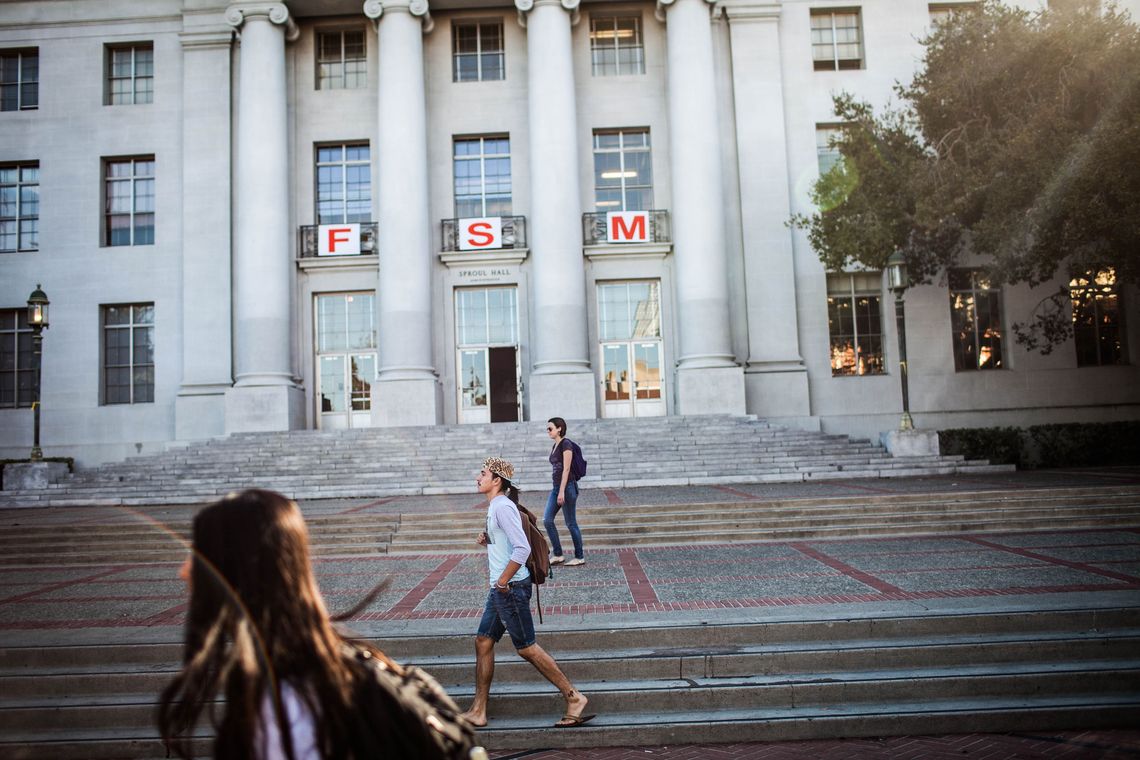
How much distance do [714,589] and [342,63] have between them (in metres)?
23.9

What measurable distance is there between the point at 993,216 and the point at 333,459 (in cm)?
1665

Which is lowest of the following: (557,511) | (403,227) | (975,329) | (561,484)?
(557,511)

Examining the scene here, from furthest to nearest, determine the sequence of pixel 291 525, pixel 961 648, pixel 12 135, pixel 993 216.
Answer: pixel 12 135
pixel 993 216
pixel 961 648
pixel 291 525

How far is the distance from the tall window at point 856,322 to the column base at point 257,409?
666 inches

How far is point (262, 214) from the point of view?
24500mm

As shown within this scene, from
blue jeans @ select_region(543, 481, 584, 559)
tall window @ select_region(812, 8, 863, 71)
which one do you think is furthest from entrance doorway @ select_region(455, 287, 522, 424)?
blue jeans @ select_region(543, 481, 584, 559)

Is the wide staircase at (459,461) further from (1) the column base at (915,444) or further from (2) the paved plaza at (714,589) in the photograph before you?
(2) the paved plaza at (714,589)

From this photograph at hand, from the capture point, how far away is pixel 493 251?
25.8 m

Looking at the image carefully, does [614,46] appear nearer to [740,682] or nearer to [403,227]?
[403,227]

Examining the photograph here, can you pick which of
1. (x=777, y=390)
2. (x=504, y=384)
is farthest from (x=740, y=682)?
(x=504, y=384)

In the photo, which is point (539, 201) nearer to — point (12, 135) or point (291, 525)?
point (12, 135)

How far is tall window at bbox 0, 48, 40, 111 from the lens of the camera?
26.5 metres

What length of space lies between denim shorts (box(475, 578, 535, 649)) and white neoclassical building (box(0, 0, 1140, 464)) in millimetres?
18131

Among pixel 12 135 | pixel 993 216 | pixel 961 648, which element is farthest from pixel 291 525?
pixel 12 135
